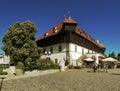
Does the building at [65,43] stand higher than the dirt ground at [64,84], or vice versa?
the building at [65,43]

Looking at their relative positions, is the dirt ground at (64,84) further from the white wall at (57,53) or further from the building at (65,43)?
the white wall at (57,53)

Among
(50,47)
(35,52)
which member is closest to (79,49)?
(50,47)

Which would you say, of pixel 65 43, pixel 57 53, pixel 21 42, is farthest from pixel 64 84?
pixel 57 53

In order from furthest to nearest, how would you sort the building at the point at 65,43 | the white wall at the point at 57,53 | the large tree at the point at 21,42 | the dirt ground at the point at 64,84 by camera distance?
the white wall at the point at 57,53 < the building at the point at 65,43 < the large tree at the point at 21,42 < the dirt ground at the point at 64,84

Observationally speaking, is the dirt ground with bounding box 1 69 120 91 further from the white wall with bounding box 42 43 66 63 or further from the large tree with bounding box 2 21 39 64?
the white wall with bounding box 42 43 66 63

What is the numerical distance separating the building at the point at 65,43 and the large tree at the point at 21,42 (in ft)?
40.8

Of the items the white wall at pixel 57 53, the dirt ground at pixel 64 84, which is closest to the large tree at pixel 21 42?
the white wall at pixel 57 53

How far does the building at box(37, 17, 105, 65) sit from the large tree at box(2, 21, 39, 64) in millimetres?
12451

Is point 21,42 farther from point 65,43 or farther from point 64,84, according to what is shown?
point 64,84

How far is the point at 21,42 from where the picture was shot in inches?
1858

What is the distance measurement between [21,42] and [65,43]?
1566 centimetres

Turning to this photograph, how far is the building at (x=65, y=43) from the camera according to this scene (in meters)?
59.8

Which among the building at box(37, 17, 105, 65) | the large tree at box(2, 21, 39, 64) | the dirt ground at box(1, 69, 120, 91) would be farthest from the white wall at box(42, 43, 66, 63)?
the dirt ground at box(1, 69, 120, 91)

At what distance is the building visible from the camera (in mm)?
59812
